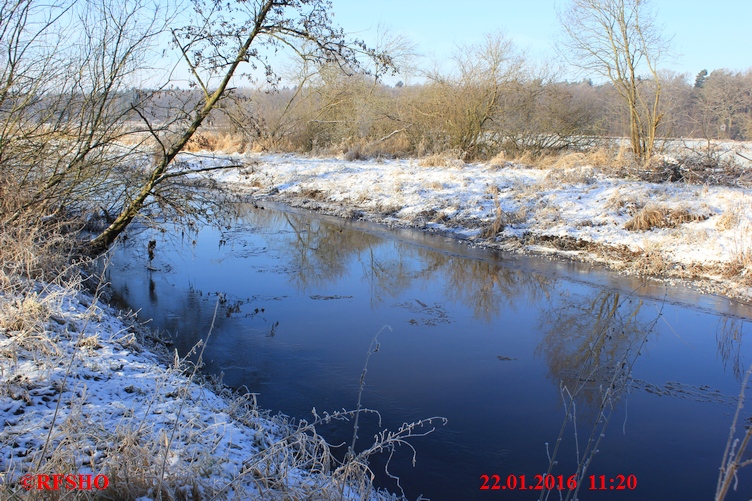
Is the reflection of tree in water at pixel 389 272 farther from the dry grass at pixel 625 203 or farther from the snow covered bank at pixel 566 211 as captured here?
the dry grass at pixel 625 203

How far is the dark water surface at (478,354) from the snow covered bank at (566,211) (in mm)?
1027

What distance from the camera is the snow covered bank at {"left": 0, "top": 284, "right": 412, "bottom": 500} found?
2.67m

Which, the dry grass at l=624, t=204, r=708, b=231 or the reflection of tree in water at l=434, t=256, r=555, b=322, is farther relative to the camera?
the dry grass at l=624, t=204, r=708, b=231

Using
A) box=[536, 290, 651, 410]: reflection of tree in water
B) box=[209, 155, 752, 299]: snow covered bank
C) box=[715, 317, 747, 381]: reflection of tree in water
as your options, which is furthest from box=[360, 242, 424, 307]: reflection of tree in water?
box=[715, 317, 747, 381]: reflection of tree in water

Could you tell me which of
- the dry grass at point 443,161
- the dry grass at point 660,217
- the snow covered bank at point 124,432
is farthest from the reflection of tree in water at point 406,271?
the dry grass at point 443,161

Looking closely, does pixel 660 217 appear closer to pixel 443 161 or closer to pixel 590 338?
pixel 590 338

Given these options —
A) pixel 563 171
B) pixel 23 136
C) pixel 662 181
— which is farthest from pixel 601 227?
pixel 23 136

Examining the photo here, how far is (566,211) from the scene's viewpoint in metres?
12.1

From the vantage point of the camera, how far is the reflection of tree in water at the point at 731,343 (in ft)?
19.0

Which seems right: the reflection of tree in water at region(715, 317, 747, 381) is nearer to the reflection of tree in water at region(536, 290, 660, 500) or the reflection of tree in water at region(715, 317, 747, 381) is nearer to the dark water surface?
the dark water surface

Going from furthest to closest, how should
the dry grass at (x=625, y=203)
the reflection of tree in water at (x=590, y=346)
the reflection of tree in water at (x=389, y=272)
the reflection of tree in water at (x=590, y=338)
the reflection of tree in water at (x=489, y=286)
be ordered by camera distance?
the dry grass at (x=625, y=203) < the reflection of tree in water at (x=389, y=272) < the reflection of tree in water at (x=489, y=286) < the reflection of tree in water at (x=590, y=338) < the reflection of tree in water at (x=590, y=346)

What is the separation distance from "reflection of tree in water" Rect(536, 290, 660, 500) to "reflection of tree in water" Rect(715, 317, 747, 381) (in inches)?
31.9

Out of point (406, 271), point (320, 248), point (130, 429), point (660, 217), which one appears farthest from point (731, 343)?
point (320, 248)

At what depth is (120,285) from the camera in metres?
7.93
